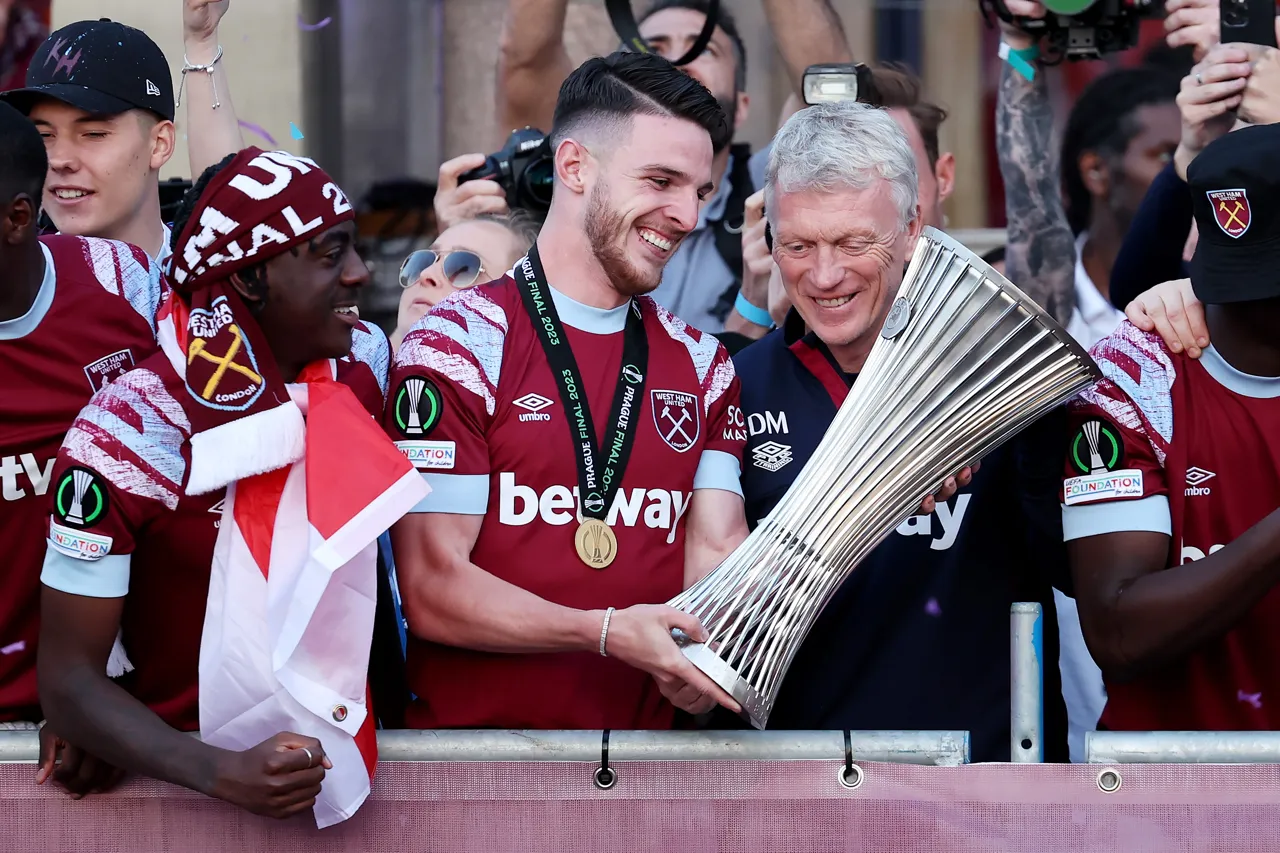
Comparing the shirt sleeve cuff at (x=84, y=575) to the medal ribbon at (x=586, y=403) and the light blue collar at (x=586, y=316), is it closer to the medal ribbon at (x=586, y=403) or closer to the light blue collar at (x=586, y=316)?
the medal ribbon at (x=586, y=403)

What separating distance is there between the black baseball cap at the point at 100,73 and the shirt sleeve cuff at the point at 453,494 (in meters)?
1.66

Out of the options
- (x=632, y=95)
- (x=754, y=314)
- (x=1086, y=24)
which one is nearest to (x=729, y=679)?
(x=632, y=95)

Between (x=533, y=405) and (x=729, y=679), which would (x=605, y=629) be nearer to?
(x=729, y=679)

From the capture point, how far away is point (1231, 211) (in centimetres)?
311

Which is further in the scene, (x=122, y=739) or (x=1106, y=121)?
(x=1106, y=121)

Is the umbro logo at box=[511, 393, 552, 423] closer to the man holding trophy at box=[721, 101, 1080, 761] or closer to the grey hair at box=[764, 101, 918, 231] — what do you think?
the man holding trophy at box=[721, 101, 1080, 761]

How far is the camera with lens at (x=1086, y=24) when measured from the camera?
14.9 ft

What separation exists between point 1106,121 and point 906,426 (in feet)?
12.4

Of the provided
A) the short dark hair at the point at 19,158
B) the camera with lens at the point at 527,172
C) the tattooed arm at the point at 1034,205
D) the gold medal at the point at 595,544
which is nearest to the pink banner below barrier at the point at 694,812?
the gold medal at the point at 595,544

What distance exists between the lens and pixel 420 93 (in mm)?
6867

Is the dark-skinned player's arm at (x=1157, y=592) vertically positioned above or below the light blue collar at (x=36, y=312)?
below

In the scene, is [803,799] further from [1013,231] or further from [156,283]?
[1013,231]

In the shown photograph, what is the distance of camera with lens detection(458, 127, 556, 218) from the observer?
4.08 metres

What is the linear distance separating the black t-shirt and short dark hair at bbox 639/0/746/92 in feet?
7.79
